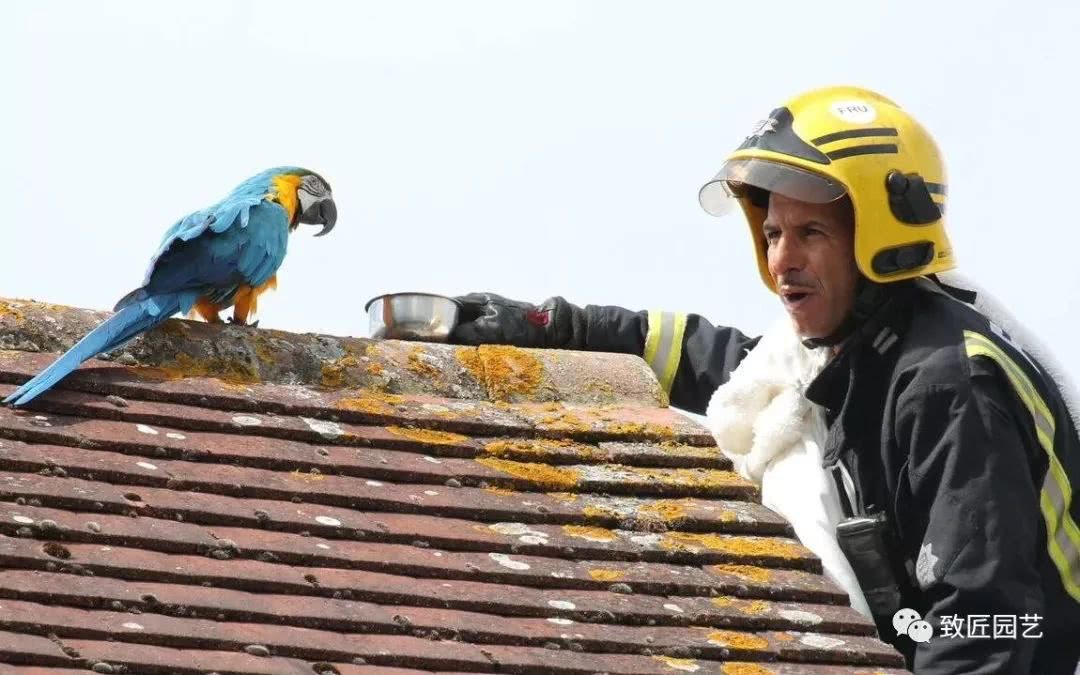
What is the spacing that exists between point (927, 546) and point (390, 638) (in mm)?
1555

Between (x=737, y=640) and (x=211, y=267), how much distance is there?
2243 mm

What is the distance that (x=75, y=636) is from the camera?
10.1 feet

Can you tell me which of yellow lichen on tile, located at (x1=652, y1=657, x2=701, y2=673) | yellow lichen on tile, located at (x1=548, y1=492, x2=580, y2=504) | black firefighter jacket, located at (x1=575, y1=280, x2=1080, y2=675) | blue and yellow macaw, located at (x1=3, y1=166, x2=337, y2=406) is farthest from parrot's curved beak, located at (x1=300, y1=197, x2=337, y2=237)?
yellow lichen on tile, located at (x1=652, y1=657, x2=701, y2=673)

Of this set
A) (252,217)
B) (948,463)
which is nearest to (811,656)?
(948,463)

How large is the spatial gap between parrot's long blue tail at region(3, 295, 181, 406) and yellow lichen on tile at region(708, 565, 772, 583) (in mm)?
1628

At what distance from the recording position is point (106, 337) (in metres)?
4.27

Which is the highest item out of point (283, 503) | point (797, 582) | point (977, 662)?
point (283, 503)

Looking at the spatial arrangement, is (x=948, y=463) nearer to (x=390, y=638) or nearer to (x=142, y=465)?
(x=390, y=638)

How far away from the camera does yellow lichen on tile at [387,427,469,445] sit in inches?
166

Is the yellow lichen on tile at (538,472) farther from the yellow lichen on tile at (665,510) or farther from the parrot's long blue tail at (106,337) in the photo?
the parrot's long blue tail at (106,337)

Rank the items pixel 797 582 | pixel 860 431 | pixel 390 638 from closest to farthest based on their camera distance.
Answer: pixel 390 638 → pixel 797 582 → pixel 860 431

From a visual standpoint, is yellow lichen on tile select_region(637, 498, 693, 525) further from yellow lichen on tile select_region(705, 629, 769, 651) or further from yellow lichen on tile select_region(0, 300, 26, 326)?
Result: yellow lichen on tile select_region(0, 300, 26, 326)

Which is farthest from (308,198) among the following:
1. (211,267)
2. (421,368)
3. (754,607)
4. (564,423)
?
(754,607)

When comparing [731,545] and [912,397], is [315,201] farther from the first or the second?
[731,545]
